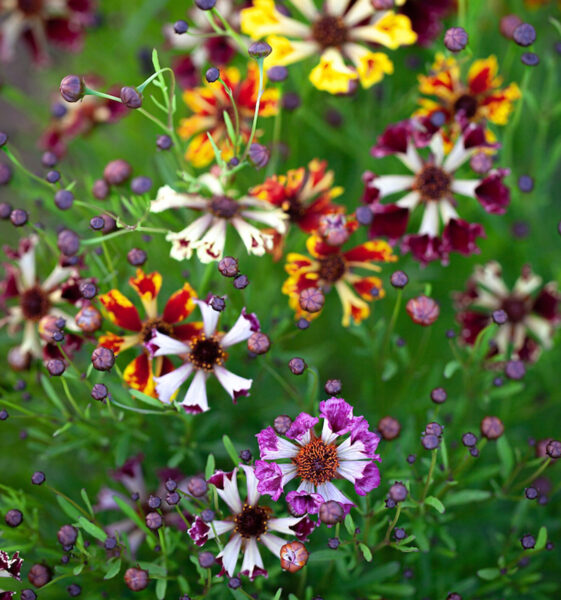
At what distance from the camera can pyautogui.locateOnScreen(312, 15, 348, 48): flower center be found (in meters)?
1.05

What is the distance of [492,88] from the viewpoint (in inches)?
41.5

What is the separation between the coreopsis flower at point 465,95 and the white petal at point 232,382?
46 cm

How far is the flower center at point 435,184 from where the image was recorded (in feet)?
3.30

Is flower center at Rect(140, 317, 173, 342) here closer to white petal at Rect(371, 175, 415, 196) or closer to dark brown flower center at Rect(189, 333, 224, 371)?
dark brown flower center at Rect(189, 333, 224, 371)

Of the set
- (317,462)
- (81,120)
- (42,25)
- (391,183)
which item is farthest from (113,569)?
(42,25)

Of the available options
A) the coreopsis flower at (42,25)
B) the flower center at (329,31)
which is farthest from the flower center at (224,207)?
the coreopsis flower at (42,25)

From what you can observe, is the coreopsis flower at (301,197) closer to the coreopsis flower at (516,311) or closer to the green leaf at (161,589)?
the coreopsis flower at (516,311)

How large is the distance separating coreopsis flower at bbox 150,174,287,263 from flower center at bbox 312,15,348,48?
11.6 inches

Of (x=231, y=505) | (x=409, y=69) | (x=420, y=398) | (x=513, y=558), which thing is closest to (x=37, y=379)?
(x=231, y=505)

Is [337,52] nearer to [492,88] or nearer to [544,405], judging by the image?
[492,88]

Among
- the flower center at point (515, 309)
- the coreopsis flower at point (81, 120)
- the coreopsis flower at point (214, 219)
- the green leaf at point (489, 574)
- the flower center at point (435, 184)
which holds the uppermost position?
the coreopsis flower at point (81, 120)

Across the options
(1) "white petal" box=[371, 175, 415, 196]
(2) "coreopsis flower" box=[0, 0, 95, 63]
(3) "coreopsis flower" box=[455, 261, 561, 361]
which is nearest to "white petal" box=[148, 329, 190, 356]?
(1) "white petal" box=[371, 175, 415, 196]

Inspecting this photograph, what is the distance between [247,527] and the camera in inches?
31.8

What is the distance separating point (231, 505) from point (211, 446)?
6.4 inches
